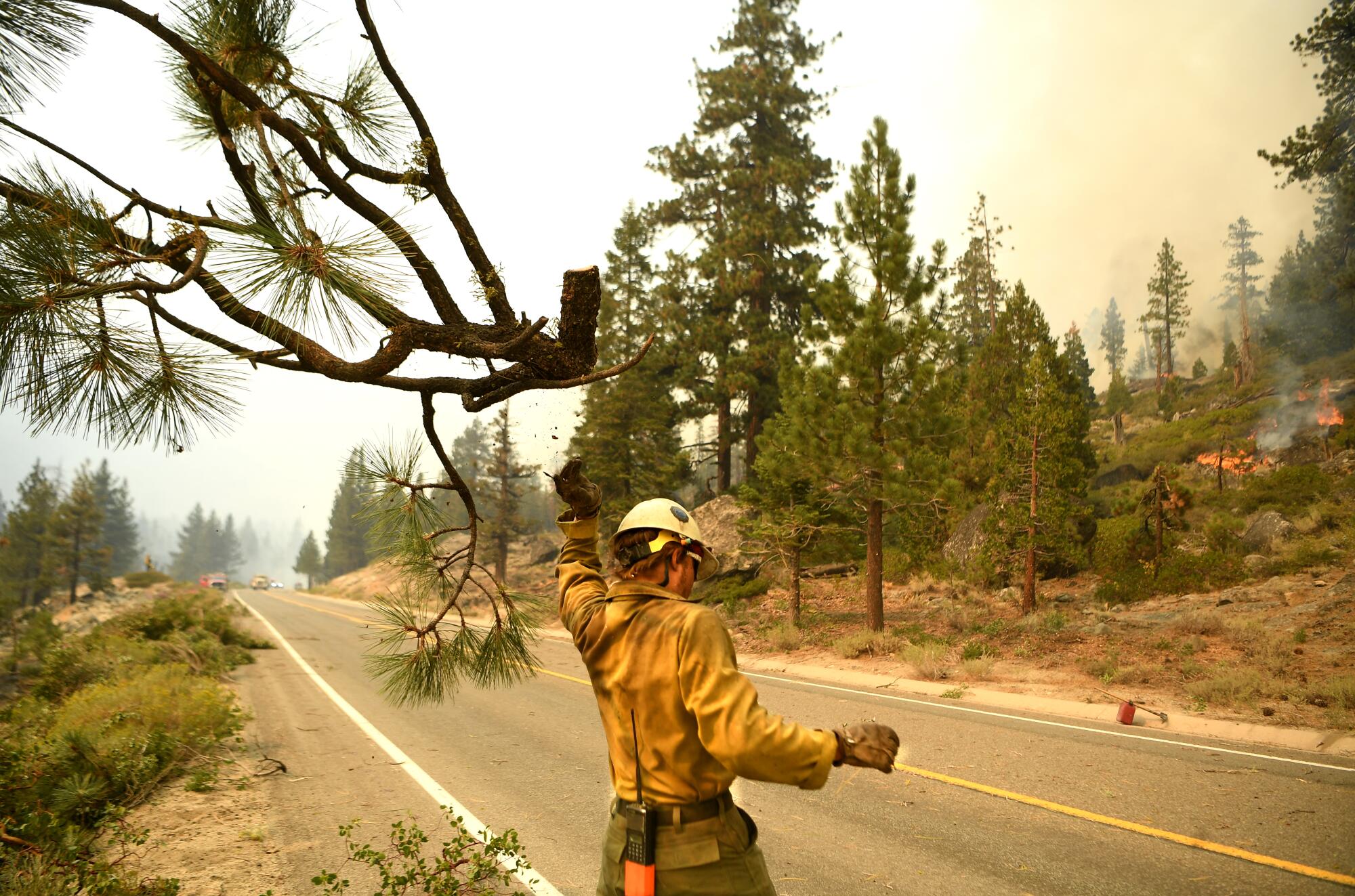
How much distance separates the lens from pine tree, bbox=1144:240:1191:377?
188 feet

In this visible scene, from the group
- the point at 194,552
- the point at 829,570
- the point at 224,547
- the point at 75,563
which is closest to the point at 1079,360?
the point at 829,570

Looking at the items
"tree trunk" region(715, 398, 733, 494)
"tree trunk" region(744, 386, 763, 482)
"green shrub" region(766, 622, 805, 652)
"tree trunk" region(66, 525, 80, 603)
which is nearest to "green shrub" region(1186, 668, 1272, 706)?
"green shrub" region(766, 622, 805, 652)

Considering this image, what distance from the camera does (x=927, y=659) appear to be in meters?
12.6

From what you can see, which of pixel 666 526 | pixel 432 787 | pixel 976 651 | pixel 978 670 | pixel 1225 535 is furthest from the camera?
pixel 1225 535

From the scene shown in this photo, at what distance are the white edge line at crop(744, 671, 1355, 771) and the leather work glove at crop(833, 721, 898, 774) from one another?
24.1 feet

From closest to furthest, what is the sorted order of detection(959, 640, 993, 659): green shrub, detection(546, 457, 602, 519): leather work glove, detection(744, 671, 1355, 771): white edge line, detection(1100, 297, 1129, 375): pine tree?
detection(546, 457, 602, 519): leather work glove < detection(744, 671, 1355, 771): white edge line < detection(959, 640, 993, 659): green shrub < detection(1100, 297, 1129, 375): pine tree

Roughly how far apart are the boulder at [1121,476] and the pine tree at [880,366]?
2251 cm

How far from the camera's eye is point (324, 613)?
113 ft

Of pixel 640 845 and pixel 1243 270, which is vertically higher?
pixel 1243 270

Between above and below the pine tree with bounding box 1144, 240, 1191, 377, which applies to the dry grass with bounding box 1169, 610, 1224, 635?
below

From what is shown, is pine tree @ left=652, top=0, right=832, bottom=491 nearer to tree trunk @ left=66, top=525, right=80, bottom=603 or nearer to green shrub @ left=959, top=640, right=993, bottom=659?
green shrub @ left=959, top=640, right=993, bottom=659

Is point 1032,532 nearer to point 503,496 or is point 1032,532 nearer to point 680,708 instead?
point 680,708

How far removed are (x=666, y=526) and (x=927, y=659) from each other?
11.6m

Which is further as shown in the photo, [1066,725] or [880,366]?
[880,366]
